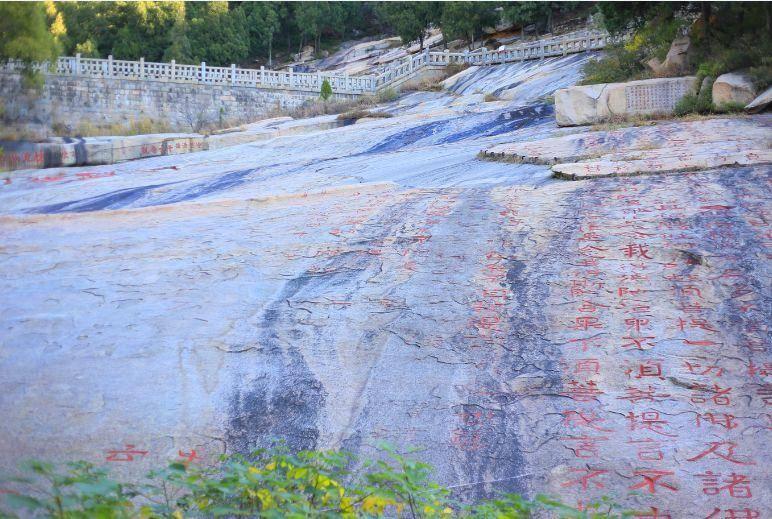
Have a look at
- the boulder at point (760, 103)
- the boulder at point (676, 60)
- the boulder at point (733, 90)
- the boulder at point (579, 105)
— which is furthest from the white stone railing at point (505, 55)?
the boulder at point (760, 103)

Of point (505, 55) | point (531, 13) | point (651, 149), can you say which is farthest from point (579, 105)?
point (531, 13)

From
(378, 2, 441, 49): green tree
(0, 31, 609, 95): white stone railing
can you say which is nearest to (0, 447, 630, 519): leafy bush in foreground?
(0, 31, 609, 95): white stone railing

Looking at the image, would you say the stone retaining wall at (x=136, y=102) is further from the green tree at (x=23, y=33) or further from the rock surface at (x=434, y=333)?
the rock surface at (x=434, y=333)

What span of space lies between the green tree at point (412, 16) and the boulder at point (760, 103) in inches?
919

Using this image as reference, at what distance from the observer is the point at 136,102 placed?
85.3 feet

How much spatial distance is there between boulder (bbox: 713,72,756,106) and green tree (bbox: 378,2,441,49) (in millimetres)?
22439

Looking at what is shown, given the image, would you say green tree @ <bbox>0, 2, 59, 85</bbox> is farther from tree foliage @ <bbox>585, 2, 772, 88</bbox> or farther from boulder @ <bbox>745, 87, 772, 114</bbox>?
boulder @ <bbox>745, 87, 772, 114</bbox>

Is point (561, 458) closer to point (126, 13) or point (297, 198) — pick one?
point (297, 198)

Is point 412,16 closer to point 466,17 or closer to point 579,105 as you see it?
point 466,17

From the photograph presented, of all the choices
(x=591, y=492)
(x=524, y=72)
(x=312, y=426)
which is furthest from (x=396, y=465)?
(x=524, y=72)

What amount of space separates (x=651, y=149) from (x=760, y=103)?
253cm

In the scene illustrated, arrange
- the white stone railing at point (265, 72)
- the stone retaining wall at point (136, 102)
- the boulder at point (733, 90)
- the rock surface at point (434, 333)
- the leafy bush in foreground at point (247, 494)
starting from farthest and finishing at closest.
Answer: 1. the stone retaining wall at point (136, 102)
2. the white stone railing at point (265, 72)
3. the boulder at point (733, 90)
4. the rock surface at point (434, 333)
5. the leafy bush in foreground at point (247, 494)

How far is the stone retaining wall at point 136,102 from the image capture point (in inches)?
990

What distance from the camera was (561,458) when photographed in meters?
4.90
